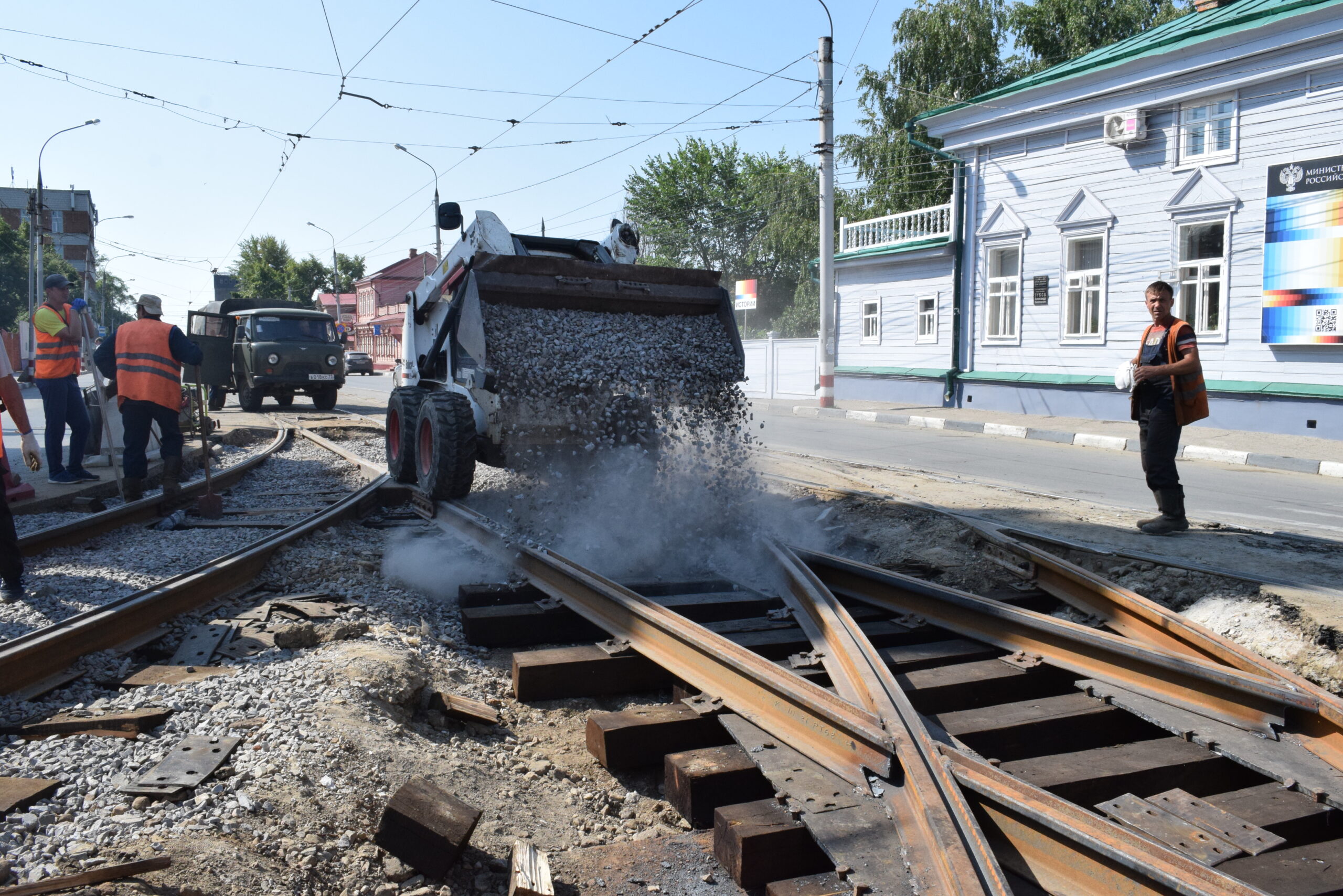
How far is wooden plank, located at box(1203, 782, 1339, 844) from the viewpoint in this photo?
2.90 metres

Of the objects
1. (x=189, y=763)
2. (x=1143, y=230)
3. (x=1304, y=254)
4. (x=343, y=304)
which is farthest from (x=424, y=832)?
(x=343, y=304)

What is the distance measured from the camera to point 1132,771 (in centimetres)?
316

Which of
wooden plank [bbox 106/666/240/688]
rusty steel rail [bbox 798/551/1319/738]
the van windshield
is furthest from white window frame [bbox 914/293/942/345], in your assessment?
wooden plank [bbox 106/666/240/688]

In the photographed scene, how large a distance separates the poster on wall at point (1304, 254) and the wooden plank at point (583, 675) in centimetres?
1482

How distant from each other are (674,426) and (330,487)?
492 cm

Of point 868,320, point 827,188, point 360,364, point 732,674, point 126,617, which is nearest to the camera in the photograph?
point 732,674

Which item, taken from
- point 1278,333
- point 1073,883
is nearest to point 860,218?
point 1278,333

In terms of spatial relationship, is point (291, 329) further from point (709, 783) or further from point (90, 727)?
point (709, 783)

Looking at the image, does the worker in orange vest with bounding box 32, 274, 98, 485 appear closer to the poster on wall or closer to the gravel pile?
the gravel pile

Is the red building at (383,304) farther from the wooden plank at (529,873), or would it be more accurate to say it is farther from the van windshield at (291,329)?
the wooden plank at (529,873)

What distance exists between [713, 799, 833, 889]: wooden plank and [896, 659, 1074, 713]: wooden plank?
1.10 metres

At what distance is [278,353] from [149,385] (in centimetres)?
1330

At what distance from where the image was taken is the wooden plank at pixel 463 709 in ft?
13.0

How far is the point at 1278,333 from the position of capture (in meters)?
15.4
